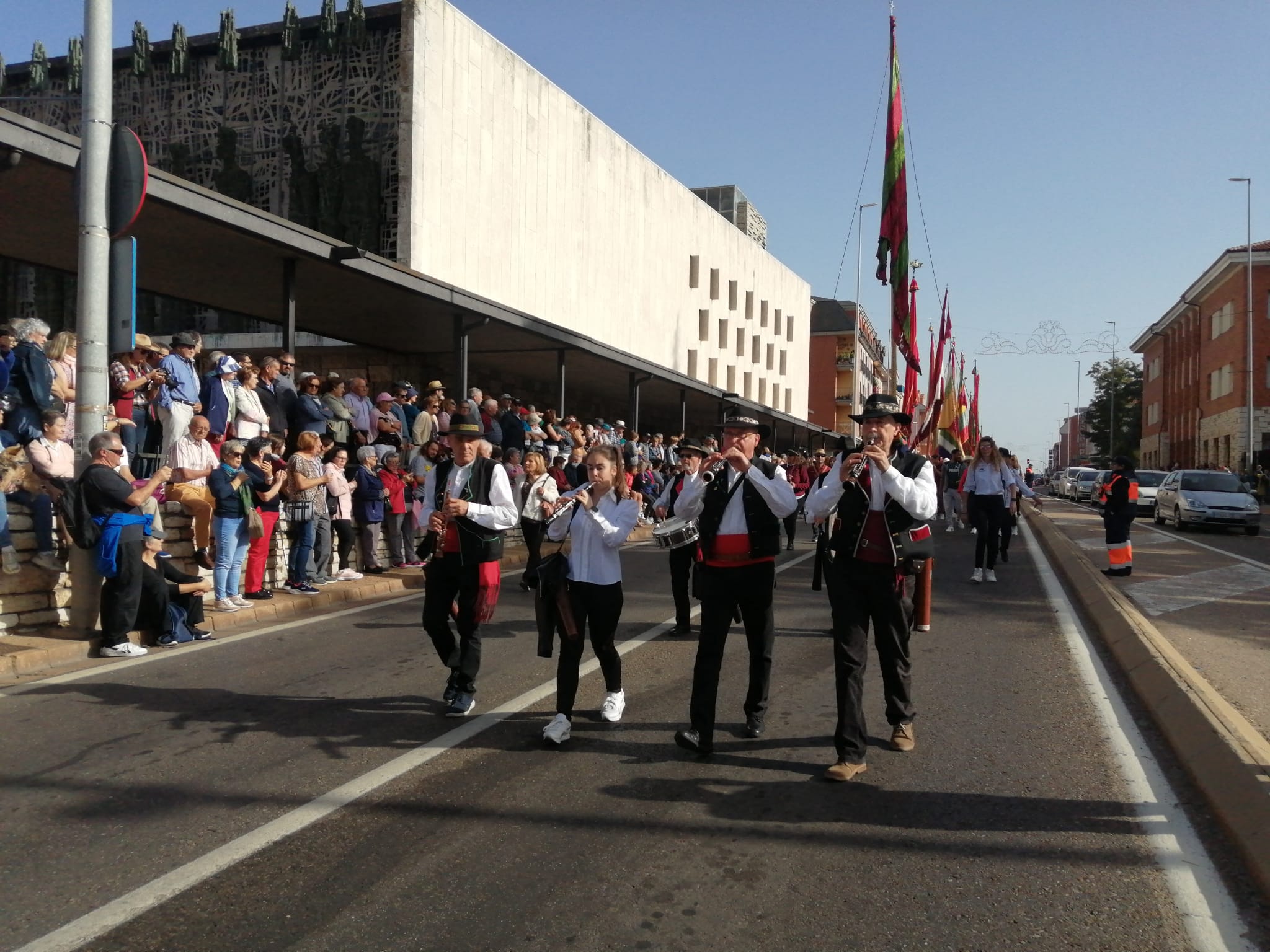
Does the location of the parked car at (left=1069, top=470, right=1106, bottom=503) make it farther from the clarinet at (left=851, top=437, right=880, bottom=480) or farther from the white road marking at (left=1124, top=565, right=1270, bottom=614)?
the clarinet at (left=851, top=437, right=880, bottom=480)

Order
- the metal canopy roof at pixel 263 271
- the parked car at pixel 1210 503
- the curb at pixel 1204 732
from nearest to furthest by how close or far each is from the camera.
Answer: the curb at pixel 1204 732 < the metal canopy roof at pixel 263 271 < the parked car at pixel 1210 503

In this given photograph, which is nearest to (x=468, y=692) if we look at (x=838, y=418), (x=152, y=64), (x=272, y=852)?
(x=272, y=852)

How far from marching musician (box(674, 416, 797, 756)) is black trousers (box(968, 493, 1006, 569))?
8585mm

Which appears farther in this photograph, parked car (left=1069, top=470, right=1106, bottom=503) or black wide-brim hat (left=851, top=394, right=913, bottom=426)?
parked car (left=1069, top=470, right=1106, bottom=503)

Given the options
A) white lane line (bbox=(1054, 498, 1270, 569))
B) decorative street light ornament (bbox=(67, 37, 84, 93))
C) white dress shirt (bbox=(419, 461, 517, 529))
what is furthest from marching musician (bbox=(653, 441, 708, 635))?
decorative street light ornament (bbox=(67, 37, 84, 93))

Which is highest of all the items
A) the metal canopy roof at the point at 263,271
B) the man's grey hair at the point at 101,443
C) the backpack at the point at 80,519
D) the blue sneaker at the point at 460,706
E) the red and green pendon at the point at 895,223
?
the red and green pendon at the point at 895,223

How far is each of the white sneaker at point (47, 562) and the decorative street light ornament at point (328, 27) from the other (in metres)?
18.0

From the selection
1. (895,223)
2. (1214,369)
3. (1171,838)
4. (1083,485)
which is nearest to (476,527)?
(1171,838)

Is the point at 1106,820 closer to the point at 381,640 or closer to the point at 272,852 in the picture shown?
the point at 272,852

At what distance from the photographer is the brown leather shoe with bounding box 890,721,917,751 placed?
17.8ft

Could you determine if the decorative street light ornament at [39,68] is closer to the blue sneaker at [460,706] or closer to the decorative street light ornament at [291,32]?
the decorative street light ornament at [291,32]

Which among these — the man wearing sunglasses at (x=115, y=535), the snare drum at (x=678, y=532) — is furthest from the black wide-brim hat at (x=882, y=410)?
the man wearing sunglasses at (x=115, y=535)

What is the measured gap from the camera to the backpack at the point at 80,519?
25.3 feet

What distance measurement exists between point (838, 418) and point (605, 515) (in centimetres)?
7094
